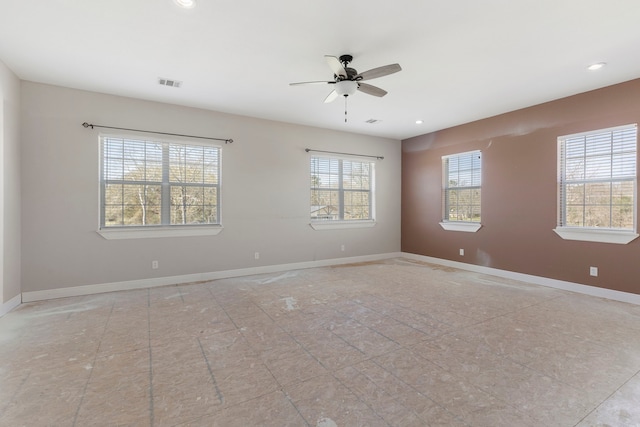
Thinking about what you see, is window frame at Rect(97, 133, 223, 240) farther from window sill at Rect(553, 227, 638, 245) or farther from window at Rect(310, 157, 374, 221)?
window sill at Rect(553, 227, 638, 245)

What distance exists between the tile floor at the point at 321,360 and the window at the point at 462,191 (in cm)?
198

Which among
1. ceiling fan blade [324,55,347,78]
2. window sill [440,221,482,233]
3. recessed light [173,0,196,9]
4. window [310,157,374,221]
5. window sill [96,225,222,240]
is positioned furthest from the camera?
window [310,157,374,221]

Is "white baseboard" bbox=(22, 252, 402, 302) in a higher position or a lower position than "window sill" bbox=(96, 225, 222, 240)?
lower

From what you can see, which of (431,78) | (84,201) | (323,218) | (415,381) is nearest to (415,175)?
(323,218)

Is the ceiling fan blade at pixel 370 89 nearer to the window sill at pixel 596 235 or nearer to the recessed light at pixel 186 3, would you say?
the recessed light at pixel 186 3

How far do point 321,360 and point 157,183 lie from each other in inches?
147

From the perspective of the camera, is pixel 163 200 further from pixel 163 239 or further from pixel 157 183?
pixel 163 239

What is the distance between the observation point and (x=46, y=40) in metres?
2.90

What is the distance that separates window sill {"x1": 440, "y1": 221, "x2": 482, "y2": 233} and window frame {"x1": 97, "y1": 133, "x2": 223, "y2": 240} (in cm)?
433

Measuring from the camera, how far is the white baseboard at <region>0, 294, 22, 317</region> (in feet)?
11.0

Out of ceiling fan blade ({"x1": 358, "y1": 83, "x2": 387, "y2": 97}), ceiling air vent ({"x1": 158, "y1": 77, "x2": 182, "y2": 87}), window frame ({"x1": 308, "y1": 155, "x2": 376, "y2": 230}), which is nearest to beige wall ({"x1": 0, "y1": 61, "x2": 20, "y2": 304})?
ceiling air vent ({"x1": 158, "y1": 77, "x2": 182, "y2": 87})

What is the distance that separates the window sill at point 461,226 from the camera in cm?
561

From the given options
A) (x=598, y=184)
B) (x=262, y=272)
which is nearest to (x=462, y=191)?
(x=598, y=184)

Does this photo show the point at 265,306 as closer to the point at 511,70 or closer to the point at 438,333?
the point at 438,333
